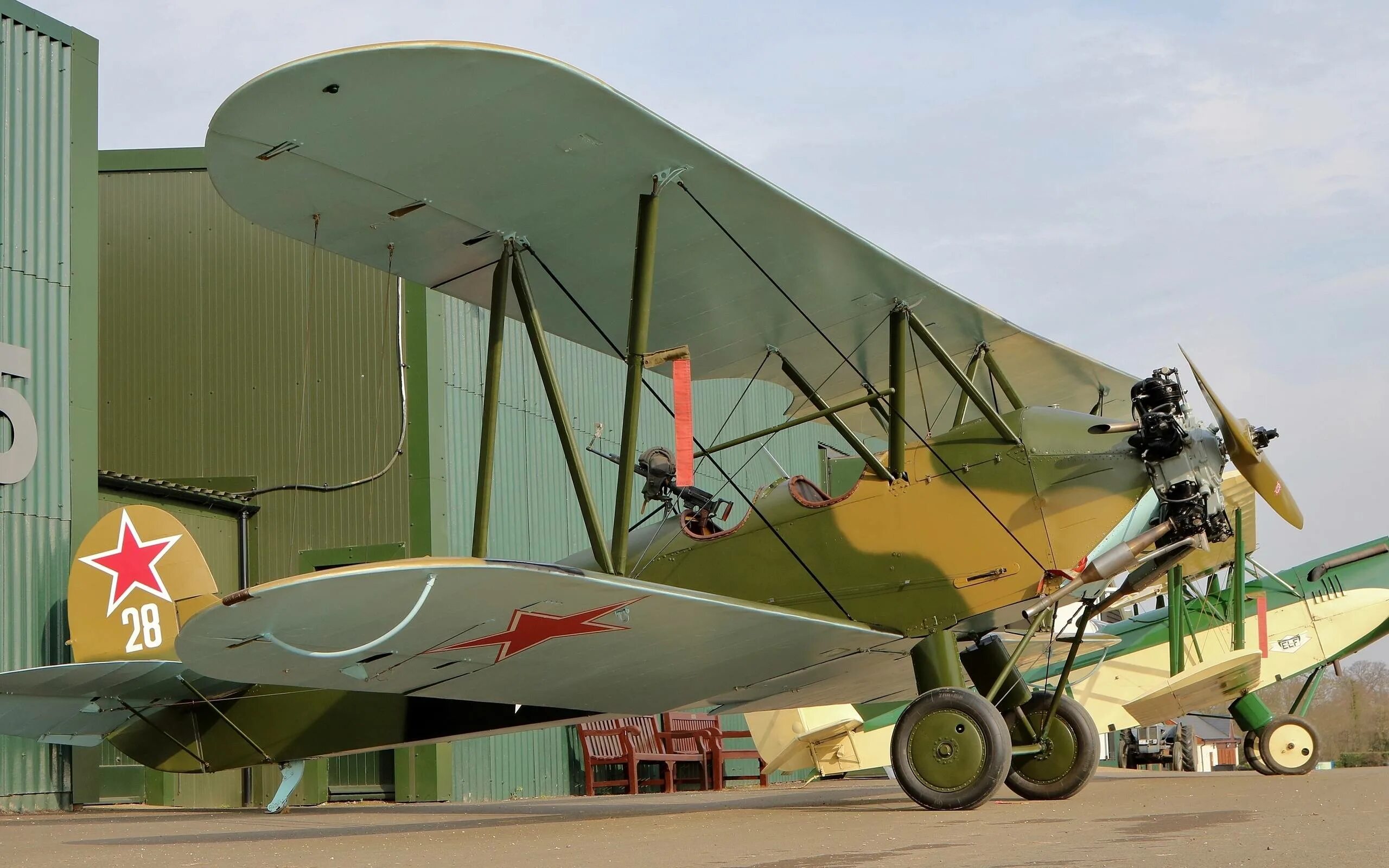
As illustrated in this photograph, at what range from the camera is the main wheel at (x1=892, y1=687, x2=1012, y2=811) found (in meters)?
6.89

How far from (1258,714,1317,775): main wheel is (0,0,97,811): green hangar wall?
11.4m

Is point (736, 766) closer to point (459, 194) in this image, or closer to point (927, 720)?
point (927, 720)

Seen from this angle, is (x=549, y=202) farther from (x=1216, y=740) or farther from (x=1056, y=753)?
(x=1216, y=740)

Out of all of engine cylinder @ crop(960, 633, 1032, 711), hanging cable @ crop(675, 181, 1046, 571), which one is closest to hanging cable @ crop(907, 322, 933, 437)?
hanging cable @ crop(675, 181, 1046, 571)

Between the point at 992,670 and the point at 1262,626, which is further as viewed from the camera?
the point at 1262,626

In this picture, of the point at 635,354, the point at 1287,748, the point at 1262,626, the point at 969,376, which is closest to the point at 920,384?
the point at 969,376

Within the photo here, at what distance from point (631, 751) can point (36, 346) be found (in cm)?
810

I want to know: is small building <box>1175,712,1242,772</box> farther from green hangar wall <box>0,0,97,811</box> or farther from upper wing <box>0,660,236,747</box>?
upper wing <box>0,660,236,747</box>

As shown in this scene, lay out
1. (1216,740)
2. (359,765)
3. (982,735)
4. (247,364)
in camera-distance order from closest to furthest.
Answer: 1. (982,735)
2. (359,765)
3. (247,364)
4. (1216,740)

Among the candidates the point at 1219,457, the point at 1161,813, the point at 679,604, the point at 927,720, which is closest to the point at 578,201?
the point at 679,604

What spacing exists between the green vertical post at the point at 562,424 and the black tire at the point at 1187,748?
22.5 metres

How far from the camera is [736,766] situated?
61.5 feet

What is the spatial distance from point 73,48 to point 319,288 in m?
3.93

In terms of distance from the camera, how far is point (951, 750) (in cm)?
701
